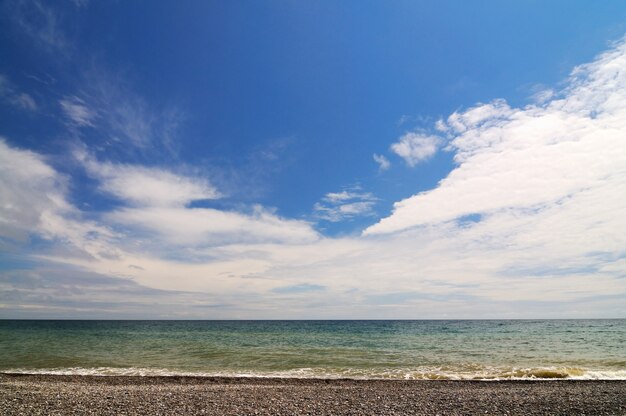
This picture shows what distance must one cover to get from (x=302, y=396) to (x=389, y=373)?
30.8 feet

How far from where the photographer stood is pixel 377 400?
46.5ft

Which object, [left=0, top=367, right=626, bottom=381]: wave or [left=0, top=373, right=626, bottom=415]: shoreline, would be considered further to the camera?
[left=0, top=367, right=626, bottom=381]: wave

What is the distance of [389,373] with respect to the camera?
2225 cm

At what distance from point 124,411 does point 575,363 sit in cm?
2940

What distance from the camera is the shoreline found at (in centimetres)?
1239

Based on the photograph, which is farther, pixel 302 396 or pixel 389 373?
pixel 389 373

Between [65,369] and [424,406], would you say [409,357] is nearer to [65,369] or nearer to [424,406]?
[424,406]

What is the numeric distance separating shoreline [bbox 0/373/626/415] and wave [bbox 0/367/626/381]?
1.75 meters

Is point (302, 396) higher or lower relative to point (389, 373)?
higher

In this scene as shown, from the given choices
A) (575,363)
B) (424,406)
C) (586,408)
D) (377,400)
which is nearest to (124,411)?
(377,400)

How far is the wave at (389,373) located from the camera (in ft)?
68.2

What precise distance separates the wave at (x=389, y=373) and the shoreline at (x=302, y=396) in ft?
5.74

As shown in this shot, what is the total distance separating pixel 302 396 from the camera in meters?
15.0

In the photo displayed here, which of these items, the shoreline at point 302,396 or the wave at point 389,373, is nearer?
the shoreline at point 302,396
